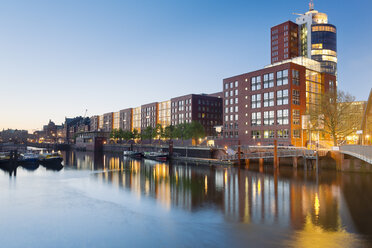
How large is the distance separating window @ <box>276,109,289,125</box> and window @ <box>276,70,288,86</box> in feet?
29.4

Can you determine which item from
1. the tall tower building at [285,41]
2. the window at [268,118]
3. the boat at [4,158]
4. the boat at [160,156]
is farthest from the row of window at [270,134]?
the tall tower building at [285,41]

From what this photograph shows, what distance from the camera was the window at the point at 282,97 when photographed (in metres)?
84.2

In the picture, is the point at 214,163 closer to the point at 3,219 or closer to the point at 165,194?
the point at 165,194

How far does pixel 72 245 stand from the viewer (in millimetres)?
20047

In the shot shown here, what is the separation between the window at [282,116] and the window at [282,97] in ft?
8.46

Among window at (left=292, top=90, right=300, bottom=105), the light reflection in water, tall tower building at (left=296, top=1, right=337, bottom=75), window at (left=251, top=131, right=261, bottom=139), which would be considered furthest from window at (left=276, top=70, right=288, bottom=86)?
tall tower building at (left=296, top=1, right=337, bottom=75)

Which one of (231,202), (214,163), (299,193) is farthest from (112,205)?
(214,163)

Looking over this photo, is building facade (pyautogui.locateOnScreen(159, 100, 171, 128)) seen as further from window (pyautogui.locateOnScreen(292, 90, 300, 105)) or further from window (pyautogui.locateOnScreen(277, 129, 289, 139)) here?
window (pyautogui.locateOnScreen(292, 90, 300, 105))

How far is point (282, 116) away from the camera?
84.8 meters

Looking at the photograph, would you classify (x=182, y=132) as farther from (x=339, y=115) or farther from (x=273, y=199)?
(x=273, y=199)

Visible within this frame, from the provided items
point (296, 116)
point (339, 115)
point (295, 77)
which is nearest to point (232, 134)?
point (296, 116)

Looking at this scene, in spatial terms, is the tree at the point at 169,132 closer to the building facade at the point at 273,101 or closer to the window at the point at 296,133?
the building facade at the point at 273,101

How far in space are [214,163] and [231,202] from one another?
1619 inches

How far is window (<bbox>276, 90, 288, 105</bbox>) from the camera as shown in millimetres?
84162
